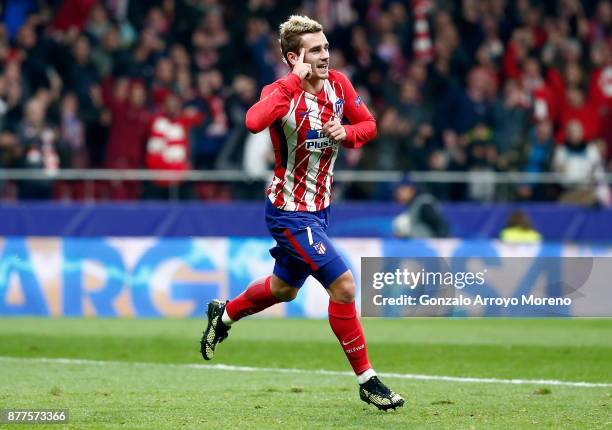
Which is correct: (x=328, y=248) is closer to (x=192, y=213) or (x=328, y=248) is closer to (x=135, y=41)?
(x=192, y=213)

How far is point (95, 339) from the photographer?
13.7 m

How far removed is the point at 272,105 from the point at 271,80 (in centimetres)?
1205

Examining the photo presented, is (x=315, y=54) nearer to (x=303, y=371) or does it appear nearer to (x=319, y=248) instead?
(x=319, y=248)

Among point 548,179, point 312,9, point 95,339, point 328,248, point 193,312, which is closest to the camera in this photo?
point 328,248

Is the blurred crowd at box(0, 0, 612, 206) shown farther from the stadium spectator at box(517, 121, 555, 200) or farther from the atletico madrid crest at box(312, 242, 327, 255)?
the atletico madrid crest at box(312, 242, 327, 255)

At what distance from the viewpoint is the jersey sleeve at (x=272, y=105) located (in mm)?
8125

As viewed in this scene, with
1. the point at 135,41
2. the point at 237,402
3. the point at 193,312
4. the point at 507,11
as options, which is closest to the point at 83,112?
the point at 135,41

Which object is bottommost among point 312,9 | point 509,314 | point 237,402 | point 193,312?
point 193,312

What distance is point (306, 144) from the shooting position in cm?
851

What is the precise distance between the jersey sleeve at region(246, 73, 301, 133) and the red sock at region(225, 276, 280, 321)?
125 centimetres

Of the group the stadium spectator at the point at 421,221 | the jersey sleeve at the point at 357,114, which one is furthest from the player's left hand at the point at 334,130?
the stadium spectator at the point at 421,221

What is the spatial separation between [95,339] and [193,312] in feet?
8.30

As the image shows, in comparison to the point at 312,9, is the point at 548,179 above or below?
below

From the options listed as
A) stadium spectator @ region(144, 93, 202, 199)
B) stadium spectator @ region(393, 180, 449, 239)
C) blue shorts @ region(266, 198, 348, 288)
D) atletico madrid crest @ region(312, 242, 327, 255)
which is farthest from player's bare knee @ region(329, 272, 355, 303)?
stadium spectator @ region(144, 93, 202, 199)
